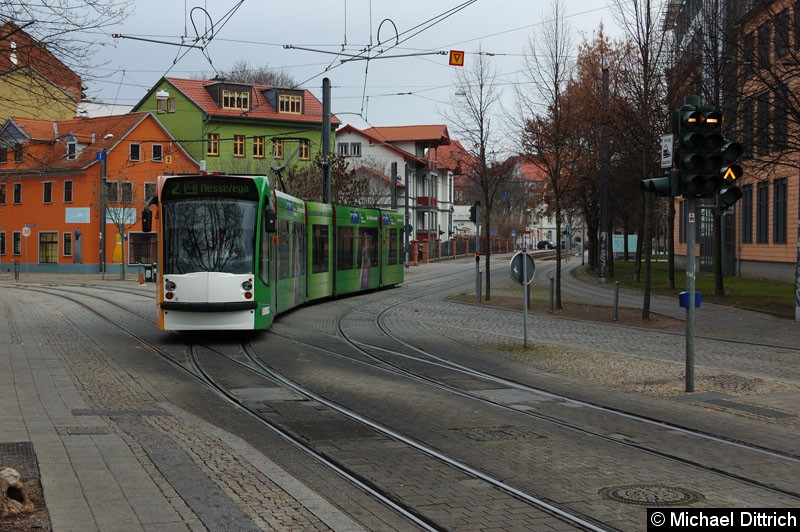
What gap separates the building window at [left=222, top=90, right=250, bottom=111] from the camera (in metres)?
65.5

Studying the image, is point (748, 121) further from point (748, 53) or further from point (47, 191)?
point (47, 191)

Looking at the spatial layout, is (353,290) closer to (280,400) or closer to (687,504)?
(280,400)

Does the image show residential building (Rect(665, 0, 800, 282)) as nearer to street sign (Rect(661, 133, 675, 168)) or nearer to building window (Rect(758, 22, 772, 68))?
building window (Rect(758, 22, 772, 68))

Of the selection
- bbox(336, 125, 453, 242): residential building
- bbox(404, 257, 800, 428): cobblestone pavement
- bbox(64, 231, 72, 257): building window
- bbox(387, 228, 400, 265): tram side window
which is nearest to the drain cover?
bbox(404, 257, 800, 428): cobblestone pavement

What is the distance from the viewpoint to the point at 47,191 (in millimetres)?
59656

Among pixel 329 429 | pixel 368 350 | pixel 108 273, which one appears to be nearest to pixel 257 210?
pixel 368 350

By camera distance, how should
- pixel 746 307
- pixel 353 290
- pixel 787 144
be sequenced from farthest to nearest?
pixel 353 290 < pixel 746 307 < pixel 787 144

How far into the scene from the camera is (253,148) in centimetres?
6538

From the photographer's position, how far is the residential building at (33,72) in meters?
11.7

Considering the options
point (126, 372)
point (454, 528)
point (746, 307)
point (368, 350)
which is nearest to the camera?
point (454, 528)

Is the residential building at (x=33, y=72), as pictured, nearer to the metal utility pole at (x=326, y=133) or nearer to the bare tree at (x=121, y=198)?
the metal utility pole at (x=326, y=133)

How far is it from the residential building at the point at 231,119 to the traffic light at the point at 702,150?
171ft

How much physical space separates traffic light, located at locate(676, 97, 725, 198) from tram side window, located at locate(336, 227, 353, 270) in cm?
1820

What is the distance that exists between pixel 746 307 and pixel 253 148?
45.0 metres
